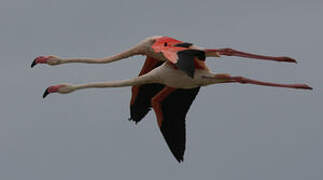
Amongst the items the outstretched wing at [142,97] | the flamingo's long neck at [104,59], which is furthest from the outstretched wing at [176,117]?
the flamingo's long neck at [104,59]

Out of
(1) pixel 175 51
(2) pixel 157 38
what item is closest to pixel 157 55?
(2) pixel 157 38

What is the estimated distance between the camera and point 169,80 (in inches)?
1201

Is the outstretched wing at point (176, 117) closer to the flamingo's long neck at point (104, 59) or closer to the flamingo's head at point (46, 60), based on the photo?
the flamingo's long neck at point (104, 59)

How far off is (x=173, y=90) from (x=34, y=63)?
3.48 m

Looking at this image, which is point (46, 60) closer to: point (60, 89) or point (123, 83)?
point (60, 89)

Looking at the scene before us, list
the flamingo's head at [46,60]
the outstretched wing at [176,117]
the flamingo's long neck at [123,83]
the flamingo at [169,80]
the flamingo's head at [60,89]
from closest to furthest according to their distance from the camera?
the flamingo at [169,80], the flamingo's head at [60,89], the flamingo's long neck at [123,83], the flamingo's head at [46,60], the outstretched wing at [176,117]

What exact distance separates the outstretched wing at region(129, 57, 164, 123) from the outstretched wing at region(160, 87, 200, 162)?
637mm

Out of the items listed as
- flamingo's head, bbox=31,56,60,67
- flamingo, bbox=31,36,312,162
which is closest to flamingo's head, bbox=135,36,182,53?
flamingo, bbox=31,36,312,162

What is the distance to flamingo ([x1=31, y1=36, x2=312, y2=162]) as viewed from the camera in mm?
29766

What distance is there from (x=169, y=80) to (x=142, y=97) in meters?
3.21

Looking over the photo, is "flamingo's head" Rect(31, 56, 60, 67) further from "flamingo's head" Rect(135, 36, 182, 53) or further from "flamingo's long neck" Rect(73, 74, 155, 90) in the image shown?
"flamingo's head" Rect(135, 36, 182, 53)

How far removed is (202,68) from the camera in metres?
30.6

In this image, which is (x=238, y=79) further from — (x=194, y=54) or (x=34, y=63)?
(x=34, y=63)

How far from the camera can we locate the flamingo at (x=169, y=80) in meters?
29.8
